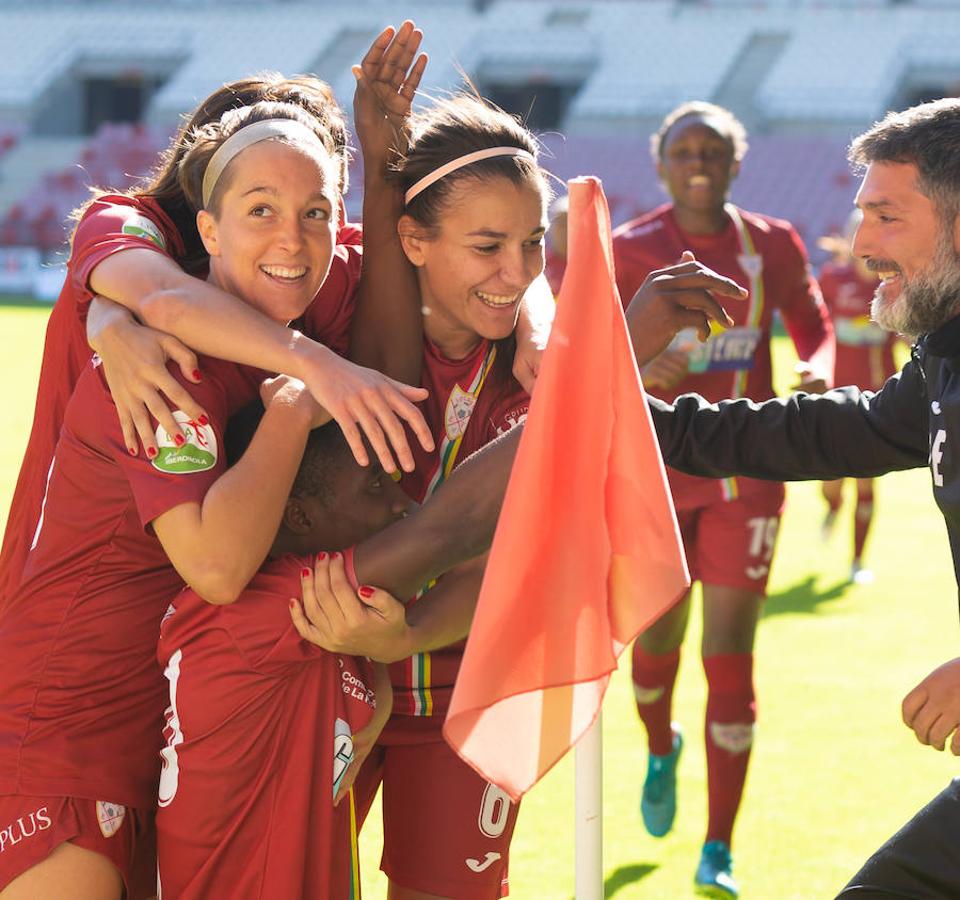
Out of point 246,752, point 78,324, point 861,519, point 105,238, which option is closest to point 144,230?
point 105,238

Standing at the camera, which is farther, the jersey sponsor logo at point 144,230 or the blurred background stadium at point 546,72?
the blurred background stadium at point 546,72

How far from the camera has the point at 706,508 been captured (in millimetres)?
5070

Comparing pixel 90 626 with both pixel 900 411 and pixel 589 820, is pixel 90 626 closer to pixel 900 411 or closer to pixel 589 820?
pixel 589 820

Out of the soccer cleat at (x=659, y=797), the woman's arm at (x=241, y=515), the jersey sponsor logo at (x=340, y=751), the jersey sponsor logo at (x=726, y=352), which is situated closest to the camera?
the woman's arm at (x=241, y=515)

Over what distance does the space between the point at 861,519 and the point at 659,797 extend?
4.22 m

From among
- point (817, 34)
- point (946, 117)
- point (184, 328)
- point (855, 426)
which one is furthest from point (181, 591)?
point (817, 34)

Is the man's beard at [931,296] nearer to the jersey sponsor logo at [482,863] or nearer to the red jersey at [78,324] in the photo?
the red jersey at [78,324]

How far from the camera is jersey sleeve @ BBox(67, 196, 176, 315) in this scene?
107 inches

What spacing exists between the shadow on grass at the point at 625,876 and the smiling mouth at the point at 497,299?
2.19m

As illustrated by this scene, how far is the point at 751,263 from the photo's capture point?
17.3 feet

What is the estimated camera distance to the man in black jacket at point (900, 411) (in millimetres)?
2645

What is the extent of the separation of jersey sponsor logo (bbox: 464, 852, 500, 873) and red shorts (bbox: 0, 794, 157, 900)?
2.29ft

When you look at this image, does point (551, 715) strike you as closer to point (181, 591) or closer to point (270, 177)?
point (181, 591)

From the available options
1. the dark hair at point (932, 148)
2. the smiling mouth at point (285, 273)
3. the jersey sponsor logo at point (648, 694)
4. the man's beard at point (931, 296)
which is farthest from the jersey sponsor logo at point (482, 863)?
the jersey sponsor logo at point (648, 694)
